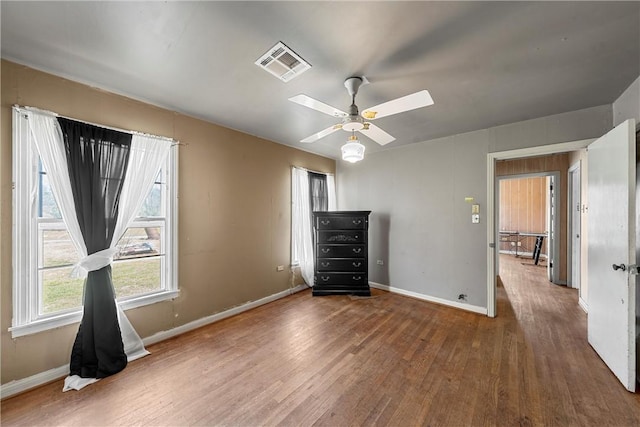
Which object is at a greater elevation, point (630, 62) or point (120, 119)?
point (630, 62)

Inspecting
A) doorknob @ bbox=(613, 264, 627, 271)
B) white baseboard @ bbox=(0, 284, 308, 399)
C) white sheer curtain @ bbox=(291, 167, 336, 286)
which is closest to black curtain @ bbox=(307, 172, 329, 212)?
white sheer curtain @ bbox=(291, 167, 336, 286)

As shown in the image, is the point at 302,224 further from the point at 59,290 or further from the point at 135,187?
the point at 59,290

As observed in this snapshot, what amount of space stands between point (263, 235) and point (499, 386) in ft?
9.74

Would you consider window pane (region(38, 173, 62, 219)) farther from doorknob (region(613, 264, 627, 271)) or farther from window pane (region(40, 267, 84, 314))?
doorknob (region(613, 264, 627, 271))

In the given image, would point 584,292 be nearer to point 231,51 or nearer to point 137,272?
point 231,51

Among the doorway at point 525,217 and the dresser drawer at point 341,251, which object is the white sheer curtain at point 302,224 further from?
the doorway at point 525,217

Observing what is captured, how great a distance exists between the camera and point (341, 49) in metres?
1.63

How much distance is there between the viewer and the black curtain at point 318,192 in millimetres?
4344

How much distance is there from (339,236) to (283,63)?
2.75 metres

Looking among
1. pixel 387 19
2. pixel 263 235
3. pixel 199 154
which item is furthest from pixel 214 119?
pixel 387 19

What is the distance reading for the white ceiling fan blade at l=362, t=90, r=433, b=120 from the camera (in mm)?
1630

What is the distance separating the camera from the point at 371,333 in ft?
8.87

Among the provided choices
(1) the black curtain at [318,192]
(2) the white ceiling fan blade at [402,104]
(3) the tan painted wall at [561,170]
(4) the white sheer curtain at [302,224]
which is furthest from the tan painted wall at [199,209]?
(3) the tan painted wall at [561,170]

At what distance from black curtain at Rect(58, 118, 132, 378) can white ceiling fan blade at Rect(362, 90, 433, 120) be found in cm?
228
